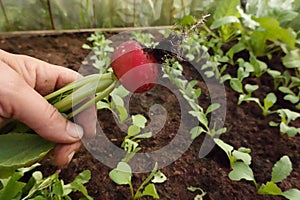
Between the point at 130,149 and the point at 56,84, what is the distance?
22cm

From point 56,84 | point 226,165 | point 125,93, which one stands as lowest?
point 226,165

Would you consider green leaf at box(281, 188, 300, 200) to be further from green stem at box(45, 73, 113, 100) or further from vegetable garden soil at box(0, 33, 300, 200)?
green stem at box(45, 73, 113, 100)

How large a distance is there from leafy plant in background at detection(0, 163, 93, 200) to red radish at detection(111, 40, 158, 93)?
271 millimetres

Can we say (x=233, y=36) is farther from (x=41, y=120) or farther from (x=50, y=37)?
(x=41, y=120)

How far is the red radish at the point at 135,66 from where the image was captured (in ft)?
1.87

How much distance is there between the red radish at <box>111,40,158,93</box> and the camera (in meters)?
0.57

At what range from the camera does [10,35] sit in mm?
1354

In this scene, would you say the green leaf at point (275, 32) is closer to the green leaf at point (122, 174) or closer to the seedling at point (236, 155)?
→ the seedling at point (236, 155)

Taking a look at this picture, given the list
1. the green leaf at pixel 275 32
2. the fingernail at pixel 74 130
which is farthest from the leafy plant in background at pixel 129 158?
the green leaf at pixel 275 32

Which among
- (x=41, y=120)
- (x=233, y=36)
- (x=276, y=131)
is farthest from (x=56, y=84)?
(x=233, y=36)

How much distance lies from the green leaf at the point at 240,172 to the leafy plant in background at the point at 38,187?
11.5 inches

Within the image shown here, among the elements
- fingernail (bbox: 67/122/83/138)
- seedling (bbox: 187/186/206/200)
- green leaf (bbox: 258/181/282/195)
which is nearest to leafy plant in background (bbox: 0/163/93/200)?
fingernail (bbox: 67/122/83/138)

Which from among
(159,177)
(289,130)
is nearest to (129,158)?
(159,177)

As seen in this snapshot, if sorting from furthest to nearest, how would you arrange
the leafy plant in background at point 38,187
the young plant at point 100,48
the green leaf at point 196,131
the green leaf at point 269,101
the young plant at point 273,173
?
the young plant at point 100,48 < the green leaf at point 269,101 < the green leaf at point 196,131 < the young plant at point 273,173 < the leafy plant in background at point 38,187
